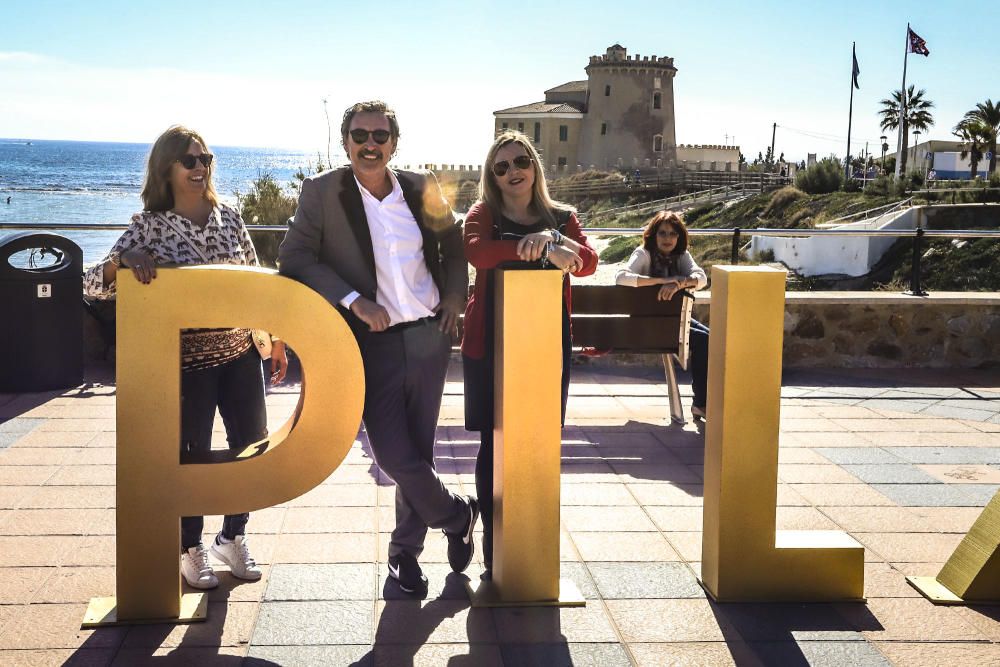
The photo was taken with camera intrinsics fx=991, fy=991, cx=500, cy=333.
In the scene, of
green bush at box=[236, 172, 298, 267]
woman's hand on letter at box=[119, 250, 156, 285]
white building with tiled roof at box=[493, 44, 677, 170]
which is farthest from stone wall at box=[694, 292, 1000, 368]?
white building with tiled roof at box=[493, 44, 677, 170]

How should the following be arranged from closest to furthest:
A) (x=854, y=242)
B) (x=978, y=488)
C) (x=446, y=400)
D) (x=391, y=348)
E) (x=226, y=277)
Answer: (x=226, y=277) < (x=391, y=348) < (x=978, y=488) < (x=446, y=400) < (x=854, y=242)

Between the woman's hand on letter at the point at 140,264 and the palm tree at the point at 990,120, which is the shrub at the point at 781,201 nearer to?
the palm tree at the point at 990,120

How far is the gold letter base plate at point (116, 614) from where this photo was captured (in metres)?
3.14

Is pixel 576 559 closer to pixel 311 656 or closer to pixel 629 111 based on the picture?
pixel 311 656

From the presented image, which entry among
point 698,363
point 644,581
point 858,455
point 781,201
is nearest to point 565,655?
point 644,581

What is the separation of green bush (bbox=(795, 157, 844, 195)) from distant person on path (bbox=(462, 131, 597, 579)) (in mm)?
51367

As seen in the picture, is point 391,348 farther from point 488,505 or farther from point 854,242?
point 854,242

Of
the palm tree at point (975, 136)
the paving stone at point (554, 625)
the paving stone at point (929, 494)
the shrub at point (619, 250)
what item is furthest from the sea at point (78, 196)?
the palm tree at point (975, 136)

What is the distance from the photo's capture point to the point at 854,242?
1518 inches

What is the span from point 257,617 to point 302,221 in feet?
4.27

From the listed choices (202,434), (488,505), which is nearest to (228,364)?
(202,434)

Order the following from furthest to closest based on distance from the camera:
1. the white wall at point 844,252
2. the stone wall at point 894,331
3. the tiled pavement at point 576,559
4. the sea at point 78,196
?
the sea at point 78,196, the white wall at point 844,252, the stone wall at point 894,331, the tiled pavement at point 576,559

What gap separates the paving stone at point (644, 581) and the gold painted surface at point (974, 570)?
2.70 feet

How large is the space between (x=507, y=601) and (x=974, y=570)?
1629 millimetres
